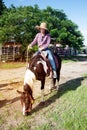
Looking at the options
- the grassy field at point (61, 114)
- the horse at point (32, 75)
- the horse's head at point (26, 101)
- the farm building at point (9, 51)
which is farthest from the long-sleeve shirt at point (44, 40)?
the farm building at point (9, 51)

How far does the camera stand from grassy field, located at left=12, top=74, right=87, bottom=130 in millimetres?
5598

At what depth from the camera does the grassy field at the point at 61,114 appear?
5.60m

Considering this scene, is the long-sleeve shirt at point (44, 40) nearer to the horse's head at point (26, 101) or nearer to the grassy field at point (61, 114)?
the grassy field at point (61, 114)

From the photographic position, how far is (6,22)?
25.8 meters

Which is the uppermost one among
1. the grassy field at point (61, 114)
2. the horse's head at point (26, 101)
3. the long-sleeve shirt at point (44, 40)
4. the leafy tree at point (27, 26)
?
the leafy tree at point (27, 26)

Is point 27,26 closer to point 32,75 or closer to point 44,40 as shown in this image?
point 44,40

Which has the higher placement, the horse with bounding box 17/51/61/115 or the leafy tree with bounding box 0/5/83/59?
the leafy tree with bounding box 0/5/83/59

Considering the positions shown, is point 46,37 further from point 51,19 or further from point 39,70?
point 51,19

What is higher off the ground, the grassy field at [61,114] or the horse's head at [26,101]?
the horse's head at [26,101]

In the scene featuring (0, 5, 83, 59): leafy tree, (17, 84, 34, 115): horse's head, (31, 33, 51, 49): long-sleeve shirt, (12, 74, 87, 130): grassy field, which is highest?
(0, 5, 83, 59): leafy tree

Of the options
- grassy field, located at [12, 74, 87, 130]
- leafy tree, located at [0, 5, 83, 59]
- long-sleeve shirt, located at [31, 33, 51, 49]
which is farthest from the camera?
leafy tree, located at [0, 5, 83, 59]

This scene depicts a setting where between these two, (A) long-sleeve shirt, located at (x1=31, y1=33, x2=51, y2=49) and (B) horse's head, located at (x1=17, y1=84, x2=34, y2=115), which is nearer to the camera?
(B) horse's head, located at (x1=17, y1=84, x2=34, y2=115)

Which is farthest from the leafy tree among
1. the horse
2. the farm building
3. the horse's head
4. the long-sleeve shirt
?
the horse's head

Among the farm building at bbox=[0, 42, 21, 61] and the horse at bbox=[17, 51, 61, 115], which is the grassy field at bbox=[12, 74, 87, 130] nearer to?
the horse at bbox=[17, 51, 61, 115]
